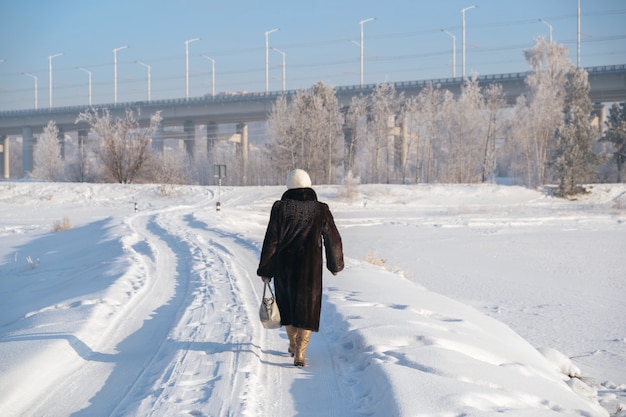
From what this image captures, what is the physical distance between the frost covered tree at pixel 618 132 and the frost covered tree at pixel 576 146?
352 centimetres

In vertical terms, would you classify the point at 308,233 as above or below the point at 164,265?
above

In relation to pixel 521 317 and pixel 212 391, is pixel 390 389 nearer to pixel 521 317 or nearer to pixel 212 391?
pixel 212 391

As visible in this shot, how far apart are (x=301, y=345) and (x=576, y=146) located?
2142 inches

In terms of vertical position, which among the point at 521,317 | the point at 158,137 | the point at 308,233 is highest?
the point at 158,137

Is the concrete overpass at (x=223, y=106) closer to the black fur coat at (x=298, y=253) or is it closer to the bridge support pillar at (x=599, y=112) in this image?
the bridge support pillar at (x=599, y=112)

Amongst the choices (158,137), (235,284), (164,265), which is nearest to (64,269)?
(164,265)

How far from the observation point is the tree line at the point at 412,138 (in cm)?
5941

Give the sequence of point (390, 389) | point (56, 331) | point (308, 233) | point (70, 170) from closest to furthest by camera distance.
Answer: point (390, 389), point (308, 233), point (56, 331), point (70, 170)

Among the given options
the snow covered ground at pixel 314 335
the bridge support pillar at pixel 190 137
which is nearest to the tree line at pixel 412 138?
the bridge support pillar at pixel 190 137

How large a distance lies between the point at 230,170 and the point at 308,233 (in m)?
68.6

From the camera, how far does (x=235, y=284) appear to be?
1317cm

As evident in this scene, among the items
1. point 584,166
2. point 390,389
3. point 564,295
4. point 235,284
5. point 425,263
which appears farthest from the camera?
point 584,166

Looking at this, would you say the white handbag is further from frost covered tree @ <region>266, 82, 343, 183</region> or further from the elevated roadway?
the elevated roadway

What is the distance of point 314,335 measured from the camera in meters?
9.19
